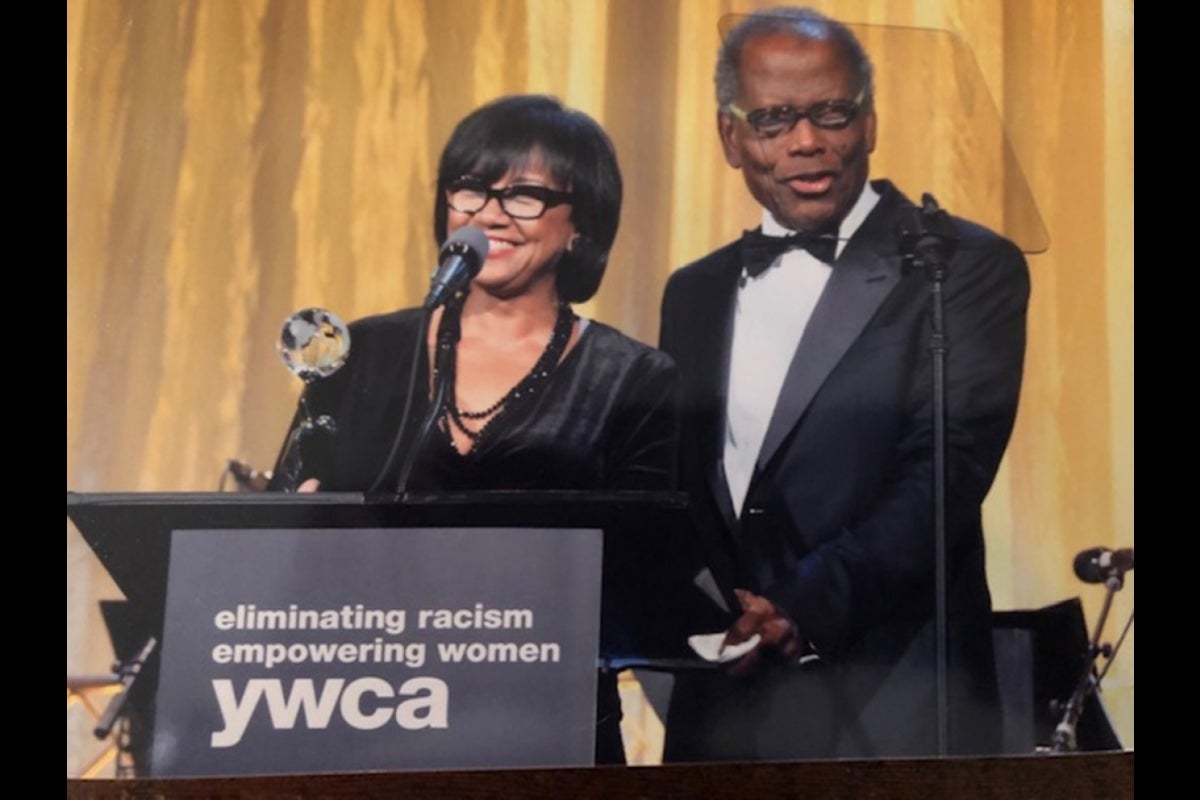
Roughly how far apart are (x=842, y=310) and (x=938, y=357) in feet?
0.62

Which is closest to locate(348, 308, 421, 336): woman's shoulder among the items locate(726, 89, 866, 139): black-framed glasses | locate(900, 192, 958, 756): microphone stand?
locate(726, 89, 866, 139): black-framed glasses

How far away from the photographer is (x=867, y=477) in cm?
241

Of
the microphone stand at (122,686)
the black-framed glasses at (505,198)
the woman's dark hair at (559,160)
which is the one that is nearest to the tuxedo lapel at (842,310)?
the woman's dark hair at (559,160)

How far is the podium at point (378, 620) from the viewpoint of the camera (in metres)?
2.27

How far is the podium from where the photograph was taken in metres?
2.27

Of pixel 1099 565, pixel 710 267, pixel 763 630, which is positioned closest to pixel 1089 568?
pixel 1099 565

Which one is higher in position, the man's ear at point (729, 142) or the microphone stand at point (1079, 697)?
the man's ear at point (729, 142)

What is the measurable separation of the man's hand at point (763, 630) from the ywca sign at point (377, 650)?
0.25 meters

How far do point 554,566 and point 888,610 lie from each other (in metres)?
0.59

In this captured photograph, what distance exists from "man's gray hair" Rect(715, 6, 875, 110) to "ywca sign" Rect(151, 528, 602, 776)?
89 centimetres

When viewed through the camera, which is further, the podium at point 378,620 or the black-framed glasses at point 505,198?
the black-framed glasses at point 505,198

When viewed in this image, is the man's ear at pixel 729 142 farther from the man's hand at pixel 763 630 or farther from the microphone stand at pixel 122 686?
the microphone stand at pixel 122 686

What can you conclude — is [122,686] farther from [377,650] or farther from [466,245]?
[466,245]
